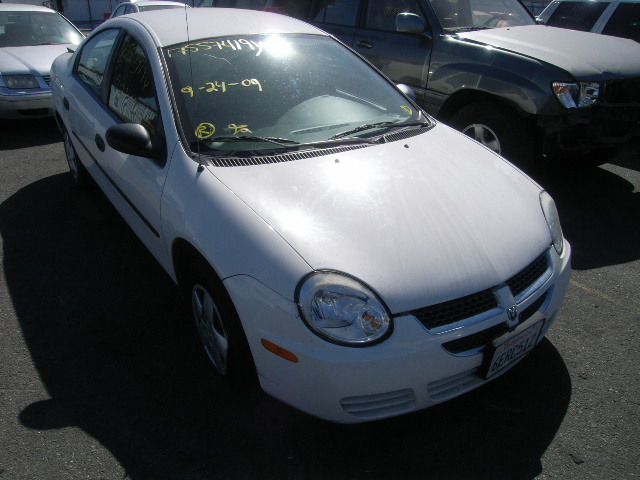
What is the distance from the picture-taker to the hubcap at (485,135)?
4602 mm

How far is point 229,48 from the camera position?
3064 mm

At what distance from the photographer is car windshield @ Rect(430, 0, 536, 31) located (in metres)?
5.05

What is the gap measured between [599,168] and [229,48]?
164 inches

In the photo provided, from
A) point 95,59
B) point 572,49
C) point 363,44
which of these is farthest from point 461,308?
point 363,44

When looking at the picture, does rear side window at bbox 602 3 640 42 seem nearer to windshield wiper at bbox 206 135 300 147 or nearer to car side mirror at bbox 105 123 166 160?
windshield wiper at bbox 206 135 300 147

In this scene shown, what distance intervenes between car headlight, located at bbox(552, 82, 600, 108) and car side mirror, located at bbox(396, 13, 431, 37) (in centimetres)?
135

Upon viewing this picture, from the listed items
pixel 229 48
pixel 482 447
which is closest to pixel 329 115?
pixel 229 48

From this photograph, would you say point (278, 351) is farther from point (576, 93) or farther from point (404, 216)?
point (576, 93)

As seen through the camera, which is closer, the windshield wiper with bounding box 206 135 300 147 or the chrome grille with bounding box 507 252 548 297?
the chrome grille with bounding box 507 252 548 297

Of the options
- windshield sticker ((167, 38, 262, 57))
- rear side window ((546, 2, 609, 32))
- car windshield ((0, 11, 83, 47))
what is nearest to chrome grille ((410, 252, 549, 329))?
windshield sticker ((167, 38, 262, 57))

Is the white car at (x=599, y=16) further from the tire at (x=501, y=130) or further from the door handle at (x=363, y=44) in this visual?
the tire at (x=501, y=130)

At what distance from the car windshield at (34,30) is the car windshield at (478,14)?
5.32 metres

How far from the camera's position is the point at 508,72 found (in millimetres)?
4371

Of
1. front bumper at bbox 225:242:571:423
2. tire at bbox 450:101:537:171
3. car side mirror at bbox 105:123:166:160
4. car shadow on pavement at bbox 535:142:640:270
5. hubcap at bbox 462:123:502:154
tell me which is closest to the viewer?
front bumper at bbox 225:242:571:423
